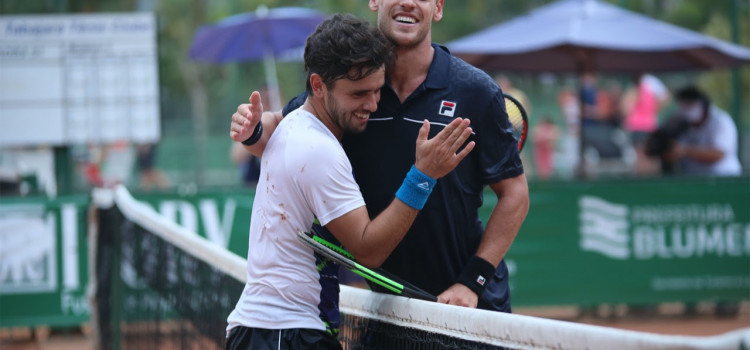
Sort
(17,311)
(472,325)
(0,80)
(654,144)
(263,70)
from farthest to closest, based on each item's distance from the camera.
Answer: (263,70) → (654,144) → (0,80) → (17,311) → (472,325)

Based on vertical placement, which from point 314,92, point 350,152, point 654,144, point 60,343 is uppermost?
point 314,92

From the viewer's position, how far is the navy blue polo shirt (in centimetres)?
346

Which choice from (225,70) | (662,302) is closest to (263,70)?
(225,70)

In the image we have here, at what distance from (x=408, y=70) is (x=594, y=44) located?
22.1 ft

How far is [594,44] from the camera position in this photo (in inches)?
390

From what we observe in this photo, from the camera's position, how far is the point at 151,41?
983 centimetres

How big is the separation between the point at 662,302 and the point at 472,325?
766cm

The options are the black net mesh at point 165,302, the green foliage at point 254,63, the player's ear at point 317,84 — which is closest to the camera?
the player's ear at point 317,84

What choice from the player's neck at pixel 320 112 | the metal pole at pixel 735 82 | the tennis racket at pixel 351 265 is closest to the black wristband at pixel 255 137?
the player's neck at pixel 320 112

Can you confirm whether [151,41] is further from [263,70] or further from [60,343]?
[263,70]

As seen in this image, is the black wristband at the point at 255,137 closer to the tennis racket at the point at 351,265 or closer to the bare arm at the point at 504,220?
the tennis racket at the point at 351,265

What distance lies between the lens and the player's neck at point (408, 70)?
139 inches

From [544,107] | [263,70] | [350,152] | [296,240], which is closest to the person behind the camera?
[296,240]

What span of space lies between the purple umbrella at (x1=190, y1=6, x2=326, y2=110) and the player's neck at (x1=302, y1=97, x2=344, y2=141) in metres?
8.59
